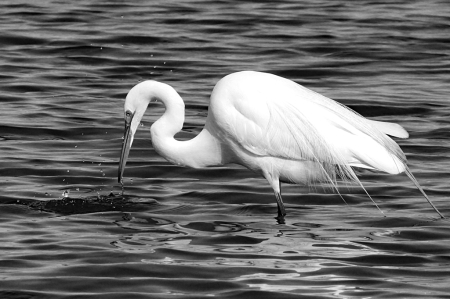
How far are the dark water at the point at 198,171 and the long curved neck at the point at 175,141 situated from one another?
379 millimetres

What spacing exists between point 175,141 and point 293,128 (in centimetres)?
94

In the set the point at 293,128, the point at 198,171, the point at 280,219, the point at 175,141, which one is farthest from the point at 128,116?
the point at 198,171

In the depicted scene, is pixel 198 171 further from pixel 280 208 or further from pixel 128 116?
pixel 280 208

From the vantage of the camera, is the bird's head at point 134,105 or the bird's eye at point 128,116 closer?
the bird's head at point 134,105

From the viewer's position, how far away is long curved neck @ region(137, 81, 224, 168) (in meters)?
→ 8.17

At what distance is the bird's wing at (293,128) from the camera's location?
8.06 metres

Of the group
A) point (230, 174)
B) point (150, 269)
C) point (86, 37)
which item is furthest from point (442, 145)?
point (86, 37)

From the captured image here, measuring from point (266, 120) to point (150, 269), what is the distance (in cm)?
193

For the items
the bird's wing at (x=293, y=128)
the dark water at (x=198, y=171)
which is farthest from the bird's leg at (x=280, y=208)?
the bird's wing at (x=293, y=128)

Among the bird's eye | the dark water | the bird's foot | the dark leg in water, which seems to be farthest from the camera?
the bird's eye

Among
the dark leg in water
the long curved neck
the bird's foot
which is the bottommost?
the bird's foot

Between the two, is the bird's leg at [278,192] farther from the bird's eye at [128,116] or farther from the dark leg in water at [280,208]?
the bird's eye at [128,116]

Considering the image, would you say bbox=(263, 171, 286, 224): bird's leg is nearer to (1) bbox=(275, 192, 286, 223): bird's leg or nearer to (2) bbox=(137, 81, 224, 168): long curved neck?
(1) bbox=(275, 192, 286, 223): bird's leg

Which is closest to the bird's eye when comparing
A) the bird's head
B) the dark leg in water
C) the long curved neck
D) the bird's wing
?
the bird's head
